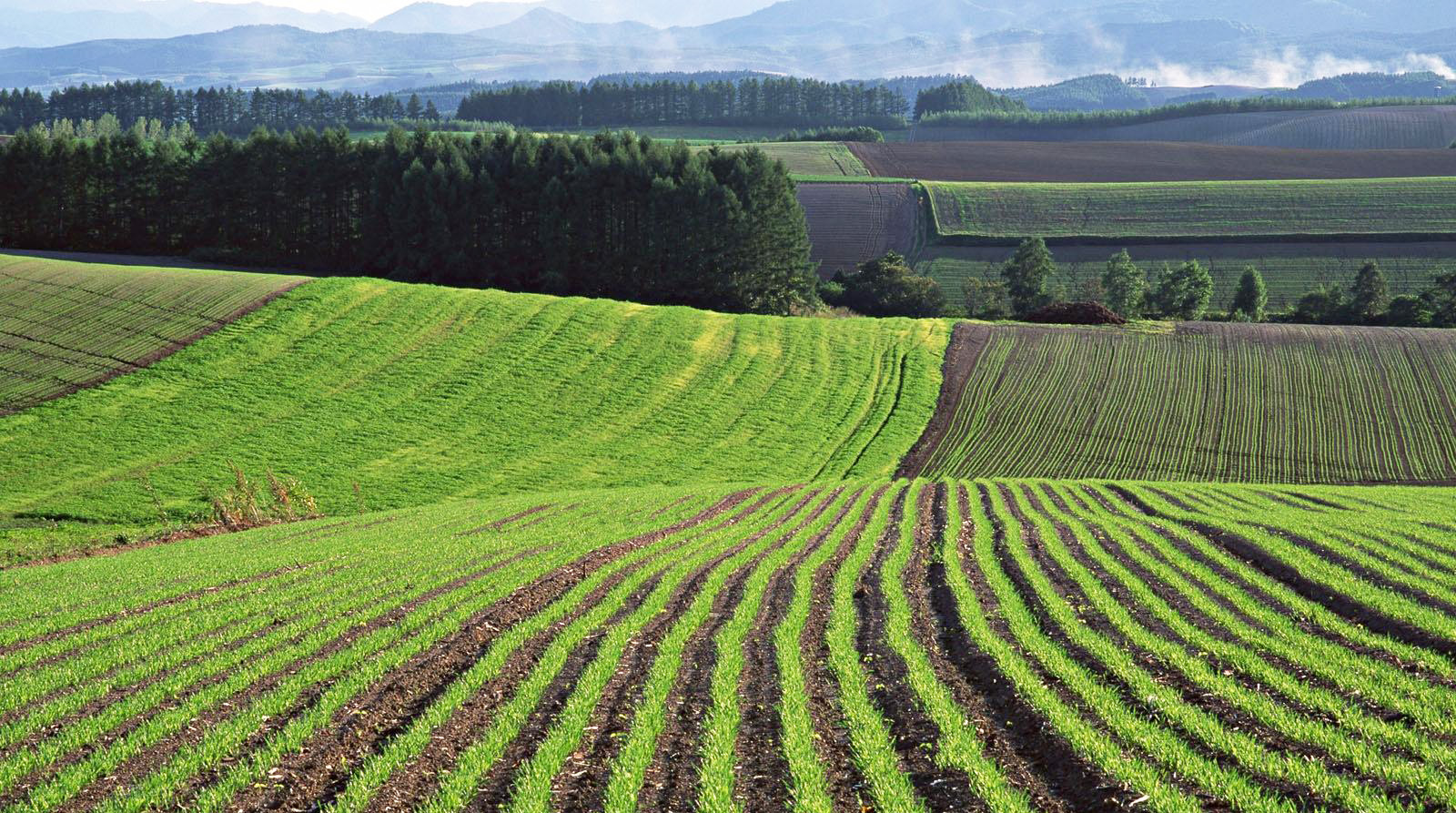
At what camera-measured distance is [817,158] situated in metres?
161

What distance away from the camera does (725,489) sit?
38.2 metres

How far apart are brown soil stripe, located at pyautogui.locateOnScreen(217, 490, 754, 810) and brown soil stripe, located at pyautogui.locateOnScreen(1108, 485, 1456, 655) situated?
12.4 metres

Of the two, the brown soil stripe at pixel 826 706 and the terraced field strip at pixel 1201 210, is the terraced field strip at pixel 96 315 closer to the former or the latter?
the brown soil stripe at pixel 826 706

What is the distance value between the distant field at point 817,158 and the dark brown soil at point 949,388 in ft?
252

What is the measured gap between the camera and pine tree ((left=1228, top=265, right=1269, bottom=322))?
89500 mm

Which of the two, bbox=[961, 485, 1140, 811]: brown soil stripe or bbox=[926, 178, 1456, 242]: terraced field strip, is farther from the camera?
bbox=[926, 178, 1456, 242]: terraced field strip

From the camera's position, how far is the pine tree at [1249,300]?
89.5 meters

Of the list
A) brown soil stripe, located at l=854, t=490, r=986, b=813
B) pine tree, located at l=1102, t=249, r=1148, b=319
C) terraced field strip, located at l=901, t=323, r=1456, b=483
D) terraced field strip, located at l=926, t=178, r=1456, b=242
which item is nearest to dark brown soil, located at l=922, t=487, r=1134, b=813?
brown soil stripe, located at l=854, t=490, r=986, b=813

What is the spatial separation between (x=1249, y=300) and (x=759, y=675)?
8752 centimetres

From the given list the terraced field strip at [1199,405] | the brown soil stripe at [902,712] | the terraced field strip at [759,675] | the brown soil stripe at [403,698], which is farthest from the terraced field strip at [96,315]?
the brown soil stripe at [902,712]

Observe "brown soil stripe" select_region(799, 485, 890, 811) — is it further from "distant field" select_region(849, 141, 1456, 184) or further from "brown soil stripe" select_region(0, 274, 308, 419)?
"distant field" select_region(849, 141, 1456, 184)

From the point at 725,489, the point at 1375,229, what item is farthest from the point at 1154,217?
the point at 725,489

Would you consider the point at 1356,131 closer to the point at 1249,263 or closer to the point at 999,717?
the point at 1249,263

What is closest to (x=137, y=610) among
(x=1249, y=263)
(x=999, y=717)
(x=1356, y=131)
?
(x=999, y=717)
